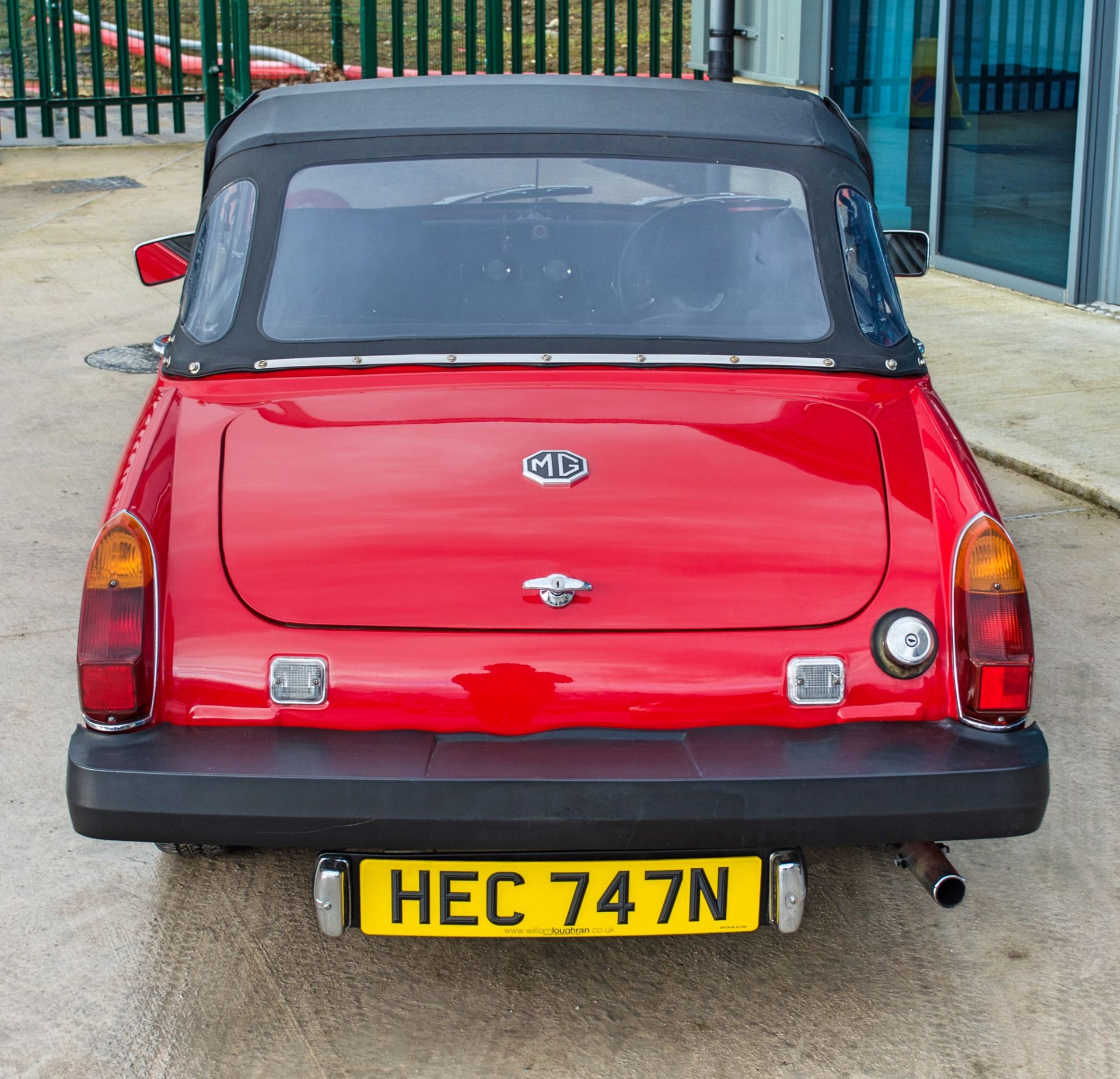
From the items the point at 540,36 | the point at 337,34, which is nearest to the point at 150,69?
the point at 337,34

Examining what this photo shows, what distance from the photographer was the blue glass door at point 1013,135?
917 cm

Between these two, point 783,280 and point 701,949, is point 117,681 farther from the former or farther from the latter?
point 783,280

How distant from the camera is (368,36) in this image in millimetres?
14844

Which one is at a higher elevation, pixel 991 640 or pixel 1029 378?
pixel 991 640

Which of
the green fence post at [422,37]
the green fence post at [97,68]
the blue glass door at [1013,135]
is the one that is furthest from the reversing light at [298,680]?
the green fence post at [97,68]

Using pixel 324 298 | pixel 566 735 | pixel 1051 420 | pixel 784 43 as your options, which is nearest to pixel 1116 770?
pixel 566 735

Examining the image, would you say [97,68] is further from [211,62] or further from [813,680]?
[813,680]

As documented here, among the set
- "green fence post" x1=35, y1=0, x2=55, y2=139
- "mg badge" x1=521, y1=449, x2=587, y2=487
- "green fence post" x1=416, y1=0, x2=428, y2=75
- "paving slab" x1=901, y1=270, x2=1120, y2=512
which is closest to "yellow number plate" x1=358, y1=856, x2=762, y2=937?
"mg badge" x1=521, y1=449, x2=587, y2=487

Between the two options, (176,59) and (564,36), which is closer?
(564,36)

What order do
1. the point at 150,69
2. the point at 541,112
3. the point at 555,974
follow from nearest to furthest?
the point at 555,974
the point at 541,112
the point at 150,69

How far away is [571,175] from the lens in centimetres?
342

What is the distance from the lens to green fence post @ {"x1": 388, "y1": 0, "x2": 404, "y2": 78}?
14852mm

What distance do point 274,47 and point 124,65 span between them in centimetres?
186

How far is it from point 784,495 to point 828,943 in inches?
42.5
